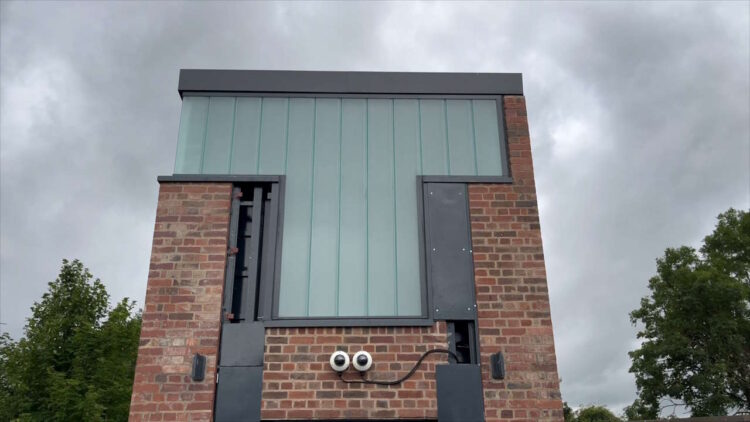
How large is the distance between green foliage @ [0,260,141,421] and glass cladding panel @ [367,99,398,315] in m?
10.0

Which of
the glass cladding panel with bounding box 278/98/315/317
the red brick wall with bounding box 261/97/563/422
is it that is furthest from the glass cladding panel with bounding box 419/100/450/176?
the glass cladding panel with bounding box 278/98/315/317

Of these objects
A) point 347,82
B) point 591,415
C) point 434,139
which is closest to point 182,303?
point 347,82

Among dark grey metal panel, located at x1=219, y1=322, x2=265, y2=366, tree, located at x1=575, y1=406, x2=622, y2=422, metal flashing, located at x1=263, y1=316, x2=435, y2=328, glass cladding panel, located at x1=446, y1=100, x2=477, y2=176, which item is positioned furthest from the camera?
tree, located at x1=575, y1=406, x2=622, y2=422

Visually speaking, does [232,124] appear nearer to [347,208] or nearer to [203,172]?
[203,172]

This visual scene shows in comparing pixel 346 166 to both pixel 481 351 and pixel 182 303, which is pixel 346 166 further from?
pixel 481 351

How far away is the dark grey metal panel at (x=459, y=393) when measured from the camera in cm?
545

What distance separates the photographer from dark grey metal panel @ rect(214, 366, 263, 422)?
5438 mm

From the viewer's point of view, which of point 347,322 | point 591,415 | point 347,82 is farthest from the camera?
point 591,415

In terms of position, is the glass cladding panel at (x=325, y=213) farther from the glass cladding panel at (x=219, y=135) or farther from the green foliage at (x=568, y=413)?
the green foliage at (x=568, y=413)

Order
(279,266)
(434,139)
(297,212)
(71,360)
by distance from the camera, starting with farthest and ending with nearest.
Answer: (71,360) → (434,139) → (297,212) → (279,266)

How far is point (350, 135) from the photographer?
666 centimetres

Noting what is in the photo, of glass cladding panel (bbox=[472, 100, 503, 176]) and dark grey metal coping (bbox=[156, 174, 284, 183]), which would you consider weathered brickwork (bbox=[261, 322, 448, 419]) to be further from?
→ glass cladding panel (bbox=[472, 100, 503, 176])

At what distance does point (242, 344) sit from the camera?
223 inches

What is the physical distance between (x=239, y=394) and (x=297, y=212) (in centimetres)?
184
